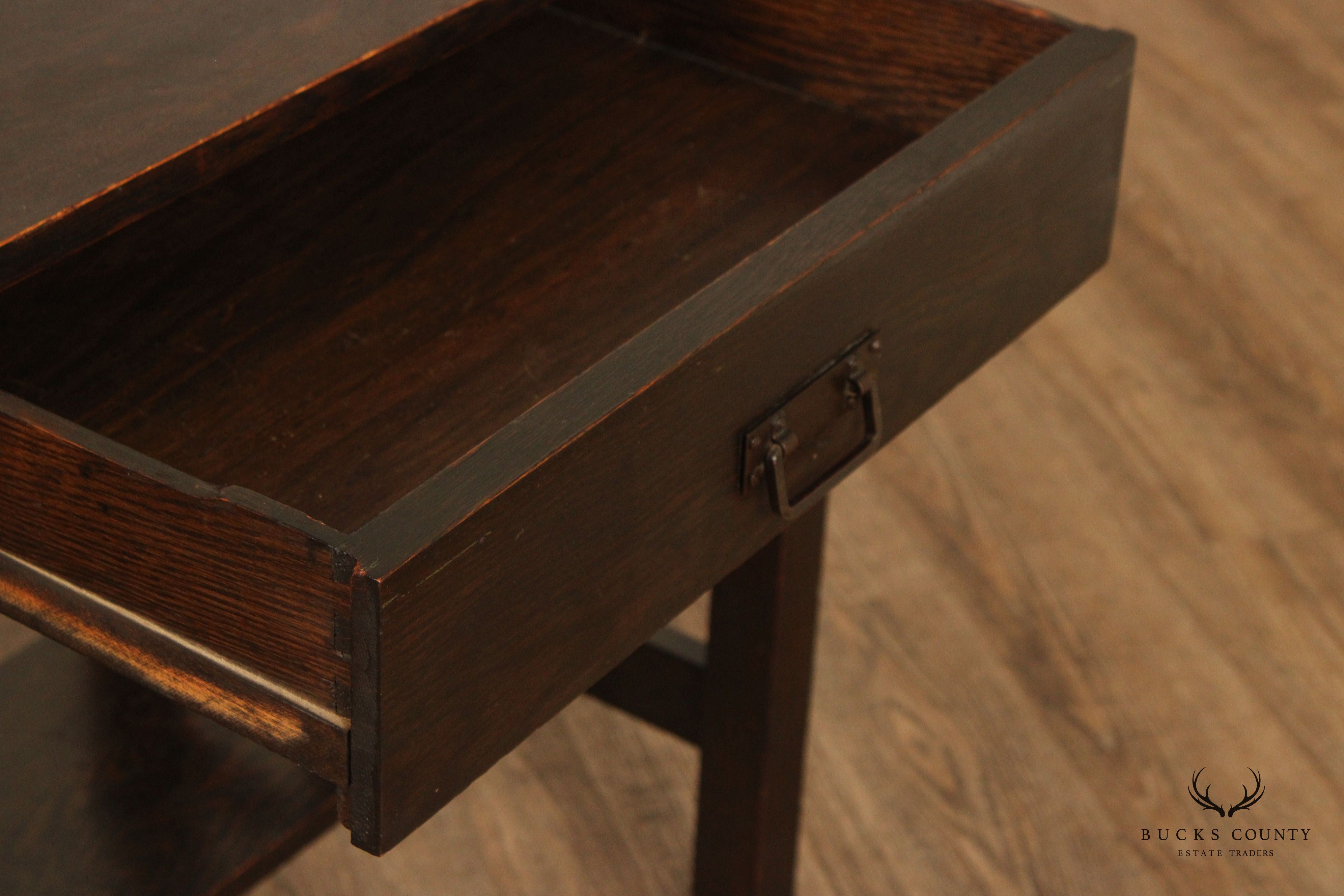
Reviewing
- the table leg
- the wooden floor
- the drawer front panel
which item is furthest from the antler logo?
the drawer front panel

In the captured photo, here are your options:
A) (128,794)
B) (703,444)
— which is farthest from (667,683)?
(703,444)

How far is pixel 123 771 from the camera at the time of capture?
3.90ft

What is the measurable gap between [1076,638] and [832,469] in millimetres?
812

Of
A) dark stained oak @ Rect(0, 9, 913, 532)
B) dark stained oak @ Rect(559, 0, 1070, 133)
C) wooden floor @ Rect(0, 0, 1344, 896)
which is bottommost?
wooden floor @ Rect(0, 0, 1344, 896)

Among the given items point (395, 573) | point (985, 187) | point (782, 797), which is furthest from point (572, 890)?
point (395, 573)

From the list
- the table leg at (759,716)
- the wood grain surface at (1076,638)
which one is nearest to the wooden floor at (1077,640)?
the wood grain surface at (1076,638)

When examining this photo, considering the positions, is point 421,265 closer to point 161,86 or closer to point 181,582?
point 161,86

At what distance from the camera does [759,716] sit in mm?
1193

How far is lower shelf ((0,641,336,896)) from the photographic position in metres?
1.10

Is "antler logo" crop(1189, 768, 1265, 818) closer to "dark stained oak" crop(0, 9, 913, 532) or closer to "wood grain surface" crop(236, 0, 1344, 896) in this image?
"wood grain surface" crop(236, 0, 1344, 896)

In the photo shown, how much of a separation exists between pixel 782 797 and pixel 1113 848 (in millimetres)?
361

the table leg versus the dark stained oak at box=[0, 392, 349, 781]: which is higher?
the dark stained oak at box=[0, 392, 349, 781]

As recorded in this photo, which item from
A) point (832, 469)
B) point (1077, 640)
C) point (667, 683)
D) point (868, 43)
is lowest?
point (1077, 640)

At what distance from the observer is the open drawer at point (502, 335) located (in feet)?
2.28
